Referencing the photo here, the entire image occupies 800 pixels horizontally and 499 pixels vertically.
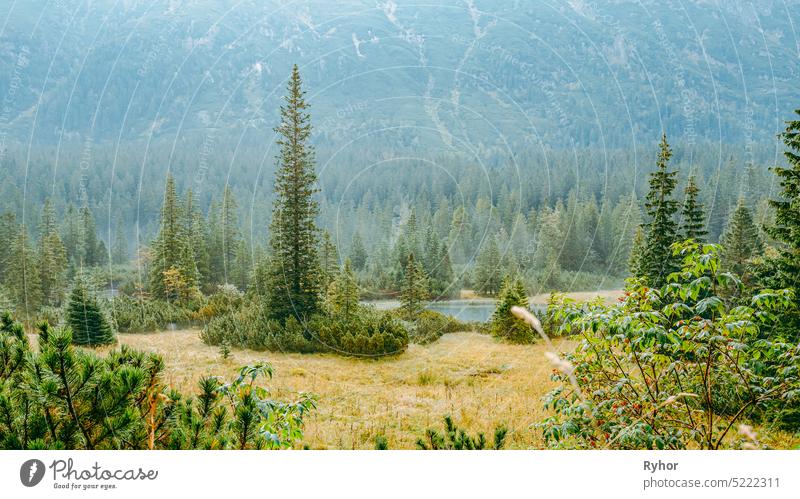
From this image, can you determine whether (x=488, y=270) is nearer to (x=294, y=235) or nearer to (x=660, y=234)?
(x=294, y=235)

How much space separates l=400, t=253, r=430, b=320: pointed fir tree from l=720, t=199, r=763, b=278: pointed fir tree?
7.13 meters

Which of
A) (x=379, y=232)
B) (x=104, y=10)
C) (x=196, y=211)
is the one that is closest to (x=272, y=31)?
(x=104, y=10)

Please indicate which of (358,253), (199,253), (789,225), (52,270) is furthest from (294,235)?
(358,253)

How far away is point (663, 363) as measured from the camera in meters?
5.09

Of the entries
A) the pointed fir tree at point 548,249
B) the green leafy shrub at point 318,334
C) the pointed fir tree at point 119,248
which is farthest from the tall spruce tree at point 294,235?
the pointed fir tree at point 119,248

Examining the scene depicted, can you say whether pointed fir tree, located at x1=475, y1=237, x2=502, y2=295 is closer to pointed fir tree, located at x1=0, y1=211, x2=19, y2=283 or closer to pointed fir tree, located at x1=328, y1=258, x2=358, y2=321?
pointed fir tree, located at x1=328, y1=258, x2=358, y2=321

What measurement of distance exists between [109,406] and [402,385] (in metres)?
5.05

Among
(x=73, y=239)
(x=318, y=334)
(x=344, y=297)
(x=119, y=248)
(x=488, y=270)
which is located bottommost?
(x=318, y=334)

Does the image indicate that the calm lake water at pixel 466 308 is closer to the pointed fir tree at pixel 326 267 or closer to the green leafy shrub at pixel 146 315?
the pointed fir tree at pixel 326 267

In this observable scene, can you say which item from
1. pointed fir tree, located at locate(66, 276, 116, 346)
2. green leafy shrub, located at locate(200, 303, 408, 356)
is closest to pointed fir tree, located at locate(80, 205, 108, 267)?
pointed fir tree, located at locate(66, 276, 116, 346)
